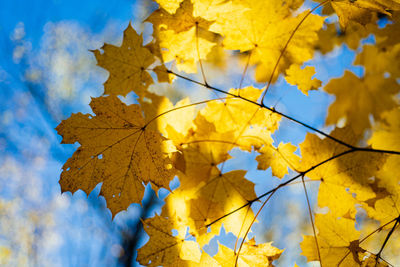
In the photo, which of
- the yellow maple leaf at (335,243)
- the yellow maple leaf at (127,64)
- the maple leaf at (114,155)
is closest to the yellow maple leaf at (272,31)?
the yellow maple leaf at (127,64)

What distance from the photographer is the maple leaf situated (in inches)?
37.2

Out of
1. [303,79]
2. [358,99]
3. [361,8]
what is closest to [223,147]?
[303,79]

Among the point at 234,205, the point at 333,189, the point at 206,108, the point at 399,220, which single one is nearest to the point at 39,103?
the point at 206,108

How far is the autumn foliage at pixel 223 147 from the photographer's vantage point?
3.17ft

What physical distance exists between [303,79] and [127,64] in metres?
0.80

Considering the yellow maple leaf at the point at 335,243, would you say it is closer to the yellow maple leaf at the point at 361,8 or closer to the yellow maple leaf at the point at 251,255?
the yellow maple leaf at the point at 251,255

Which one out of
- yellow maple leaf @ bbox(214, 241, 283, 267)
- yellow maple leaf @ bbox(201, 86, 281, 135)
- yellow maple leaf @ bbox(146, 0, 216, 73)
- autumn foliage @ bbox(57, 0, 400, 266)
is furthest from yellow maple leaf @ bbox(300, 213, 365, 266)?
yellow maple leaf @ bbox(146, 0, 216, 73)

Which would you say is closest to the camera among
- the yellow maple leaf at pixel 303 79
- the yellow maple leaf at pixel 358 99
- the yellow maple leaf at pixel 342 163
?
the yellow maple leaf at pixel 342 163

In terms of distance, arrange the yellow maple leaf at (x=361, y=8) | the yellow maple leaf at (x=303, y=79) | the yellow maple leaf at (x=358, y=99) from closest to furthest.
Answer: the yellow maple leaf at (x=361, y=8) < the yellow maple leaf at (x=303, y=79) < the yellow maple leaf at (x=358, y=99)

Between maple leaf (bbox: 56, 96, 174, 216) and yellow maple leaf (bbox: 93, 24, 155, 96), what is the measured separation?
0.66 ft

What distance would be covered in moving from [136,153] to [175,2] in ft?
2.05

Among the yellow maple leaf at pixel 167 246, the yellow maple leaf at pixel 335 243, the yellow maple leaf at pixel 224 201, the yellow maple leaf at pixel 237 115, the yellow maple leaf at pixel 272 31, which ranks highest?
the yellow maple leaf at pixel 272 31

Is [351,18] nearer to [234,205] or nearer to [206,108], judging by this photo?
[206,108]

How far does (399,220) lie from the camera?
91 centimetres
